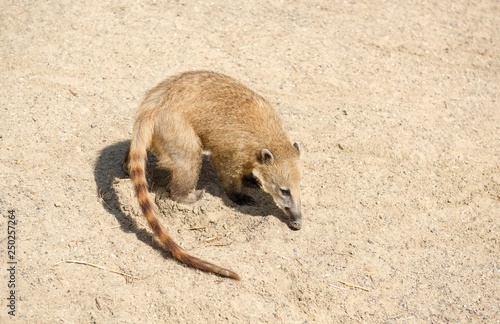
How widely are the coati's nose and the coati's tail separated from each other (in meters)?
0.86

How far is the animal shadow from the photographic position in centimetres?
584

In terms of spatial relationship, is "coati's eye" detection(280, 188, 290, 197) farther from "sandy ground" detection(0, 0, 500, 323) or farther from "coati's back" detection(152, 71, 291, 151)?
"coati's back" detection(152, 71, 291, 151)

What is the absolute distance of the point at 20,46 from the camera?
767 centimetres

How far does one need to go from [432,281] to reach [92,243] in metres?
2.98

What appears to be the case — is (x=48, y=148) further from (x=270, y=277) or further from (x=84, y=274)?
(x=270, y=277)

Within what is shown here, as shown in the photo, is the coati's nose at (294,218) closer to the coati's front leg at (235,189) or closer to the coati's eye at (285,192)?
the coati's eye at (285,192)

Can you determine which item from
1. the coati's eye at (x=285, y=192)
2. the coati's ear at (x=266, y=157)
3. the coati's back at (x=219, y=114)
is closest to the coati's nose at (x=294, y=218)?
the coati's eye at (x=285, y=192)

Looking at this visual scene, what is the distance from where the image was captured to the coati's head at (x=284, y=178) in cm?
589

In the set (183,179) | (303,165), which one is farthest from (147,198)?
(303,165)

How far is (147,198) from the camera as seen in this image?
5.43 m

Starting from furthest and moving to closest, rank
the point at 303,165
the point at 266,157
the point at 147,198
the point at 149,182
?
1. the point at 303,165
2. the point at 149,182
3. the point at 266,157
4. the point at 147,198

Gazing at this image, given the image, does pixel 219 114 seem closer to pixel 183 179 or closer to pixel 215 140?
pixel 215 140

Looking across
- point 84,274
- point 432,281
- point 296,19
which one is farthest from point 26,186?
point 296,19

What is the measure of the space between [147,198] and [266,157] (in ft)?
3.93
